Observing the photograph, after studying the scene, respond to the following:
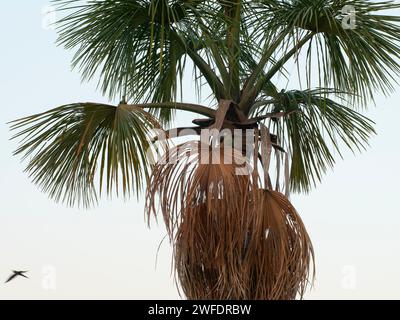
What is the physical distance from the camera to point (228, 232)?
6605 millimetres

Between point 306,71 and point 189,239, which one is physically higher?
point 306,71

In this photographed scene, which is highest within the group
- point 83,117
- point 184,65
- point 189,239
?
point 184,65

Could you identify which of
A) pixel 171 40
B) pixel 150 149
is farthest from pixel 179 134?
pixel 171 40

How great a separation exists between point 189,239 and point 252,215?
1.69ft

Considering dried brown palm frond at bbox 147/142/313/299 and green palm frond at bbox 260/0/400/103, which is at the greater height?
green palm frond at bbox 260/0/400/103

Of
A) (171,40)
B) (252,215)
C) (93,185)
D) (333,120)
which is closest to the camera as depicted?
(252,215)

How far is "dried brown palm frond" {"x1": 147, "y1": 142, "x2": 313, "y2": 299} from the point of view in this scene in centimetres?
659

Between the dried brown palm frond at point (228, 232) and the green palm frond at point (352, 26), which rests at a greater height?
the green palm frond at point (352, 26)

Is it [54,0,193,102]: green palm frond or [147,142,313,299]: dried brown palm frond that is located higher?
[54,0,193,102]: green palm frond

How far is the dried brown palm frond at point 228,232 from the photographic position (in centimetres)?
659

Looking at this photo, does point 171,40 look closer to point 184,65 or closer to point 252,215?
point 184,65

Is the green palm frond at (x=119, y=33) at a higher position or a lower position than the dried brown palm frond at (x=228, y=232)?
higher

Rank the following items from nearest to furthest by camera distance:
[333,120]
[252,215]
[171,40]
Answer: [252,215]
[171,40]
[333,120]
